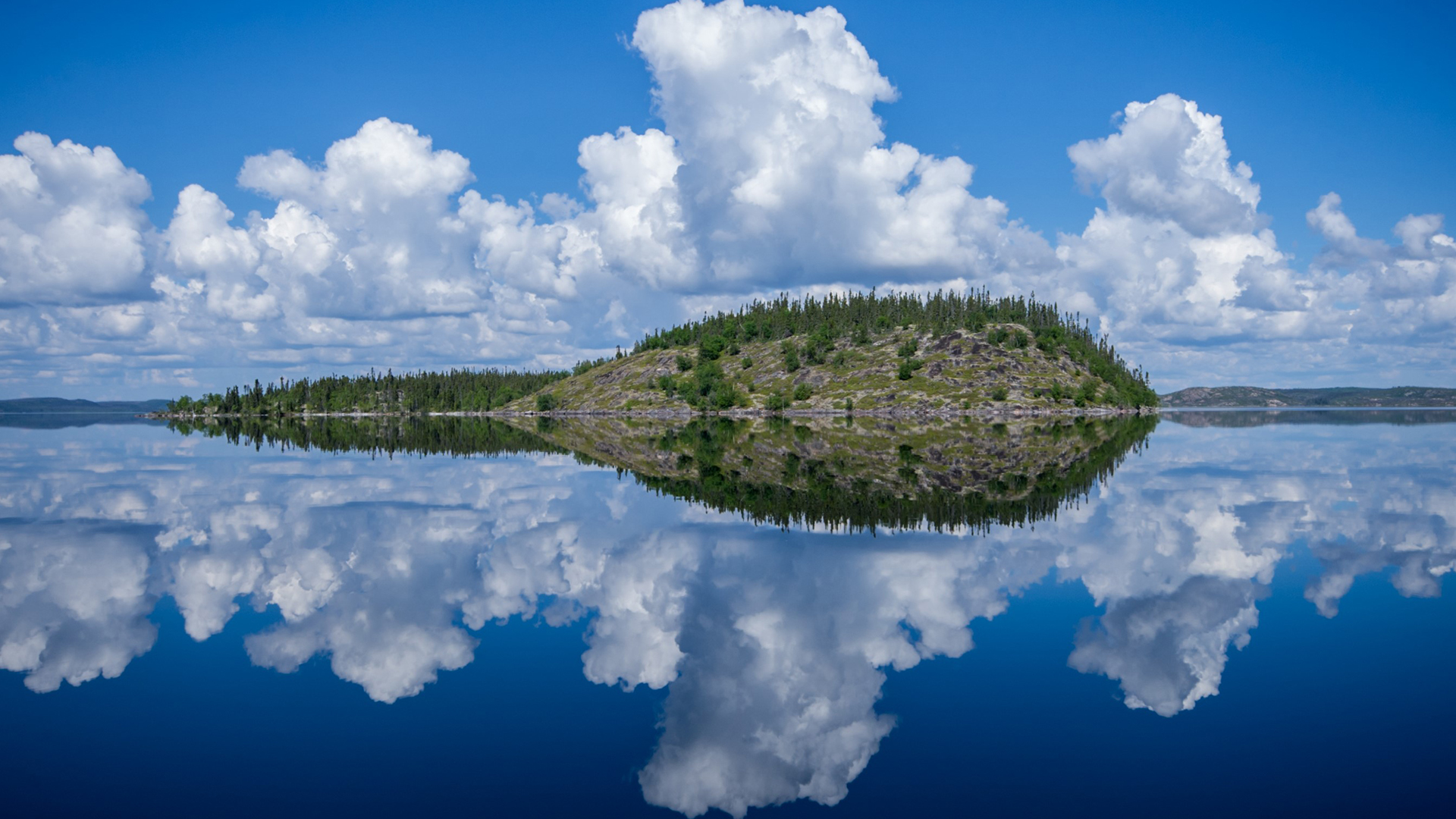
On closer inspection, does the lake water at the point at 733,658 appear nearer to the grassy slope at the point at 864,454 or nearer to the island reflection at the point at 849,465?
the island reflection at the point at 849,465

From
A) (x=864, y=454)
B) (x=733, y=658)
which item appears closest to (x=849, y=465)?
(x=864, y=454)

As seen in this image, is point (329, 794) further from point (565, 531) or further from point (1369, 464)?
point (1369, 464)

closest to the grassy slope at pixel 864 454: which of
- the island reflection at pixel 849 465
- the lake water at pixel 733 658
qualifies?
the island reflection at pixel 849 465

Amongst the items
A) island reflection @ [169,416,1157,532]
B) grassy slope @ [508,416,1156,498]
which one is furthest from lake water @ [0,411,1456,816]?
grassy slope @ [508,416,1156,498]

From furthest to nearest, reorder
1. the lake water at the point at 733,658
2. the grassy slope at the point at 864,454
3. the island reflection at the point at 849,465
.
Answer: the grassy slope at the point at 864,454 < the island reflection at the point at 849,465 < the lake water at the point at 733,658

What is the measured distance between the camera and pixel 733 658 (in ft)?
60.4

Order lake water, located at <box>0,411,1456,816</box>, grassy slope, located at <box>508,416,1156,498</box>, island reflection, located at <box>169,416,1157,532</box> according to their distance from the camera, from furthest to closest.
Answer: grassy slope, located at <box>508,416,1156,498</box>
island reflection, located at <box>169,416,1157,532</box>
lake water, located at <box>0,411,1456,816</box>

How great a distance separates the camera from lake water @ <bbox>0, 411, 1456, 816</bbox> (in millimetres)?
13039

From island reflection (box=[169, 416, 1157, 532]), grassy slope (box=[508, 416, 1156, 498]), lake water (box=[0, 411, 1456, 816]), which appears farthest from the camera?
grassy slope (box=[508, 416, 1156, 498])

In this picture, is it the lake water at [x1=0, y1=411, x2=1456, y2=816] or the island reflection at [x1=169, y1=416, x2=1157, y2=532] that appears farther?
the island reflection at [x1=169, y1=416, x2=1157, y2=532]

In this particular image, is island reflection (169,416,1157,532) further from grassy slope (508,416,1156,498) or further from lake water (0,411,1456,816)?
lake water (0,411,1456,816)

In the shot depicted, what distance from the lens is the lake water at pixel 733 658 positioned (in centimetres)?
1304

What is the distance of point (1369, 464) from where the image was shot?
63562 millimetres

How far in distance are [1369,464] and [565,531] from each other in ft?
209
